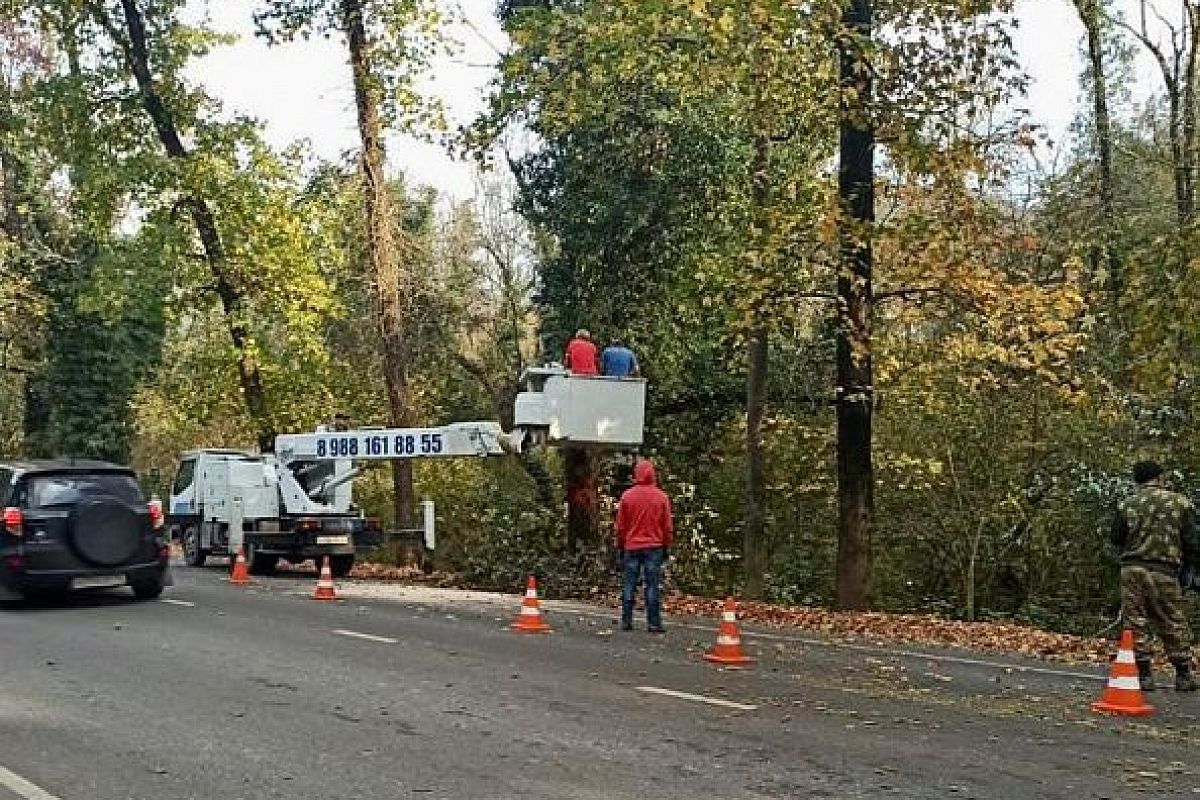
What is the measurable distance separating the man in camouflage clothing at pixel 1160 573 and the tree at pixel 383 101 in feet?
53.6

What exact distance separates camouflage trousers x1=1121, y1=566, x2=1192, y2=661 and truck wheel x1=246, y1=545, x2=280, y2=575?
15.4m

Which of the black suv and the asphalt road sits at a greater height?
the black suv

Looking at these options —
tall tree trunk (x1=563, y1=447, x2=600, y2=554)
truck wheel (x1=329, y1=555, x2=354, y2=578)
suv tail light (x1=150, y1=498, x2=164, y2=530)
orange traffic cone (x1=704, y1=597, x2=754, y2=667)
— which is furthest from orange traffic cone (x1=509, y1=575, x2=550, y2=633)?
truck wheel (x1=329, y1=555, x2=354, y2=578)

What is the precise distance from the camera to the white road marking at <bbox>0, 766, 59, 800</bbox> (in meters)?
6.74

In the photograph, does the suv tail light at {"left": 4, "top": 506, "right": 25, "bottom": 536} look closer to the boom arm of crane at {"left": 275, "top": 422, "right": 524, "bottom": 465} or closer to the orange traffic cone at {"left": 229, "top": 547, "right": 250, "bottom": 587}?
the boom arm of crane at {"left": 275, "top": 422, "right": 524, "bottom": 465}

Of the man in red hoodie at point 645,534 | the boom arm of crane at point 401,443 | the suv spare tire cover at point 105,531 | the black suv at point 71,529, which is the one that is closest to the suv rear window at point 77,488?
the black suv at point 71,529

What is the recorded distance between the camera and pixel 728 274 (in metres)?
18.3

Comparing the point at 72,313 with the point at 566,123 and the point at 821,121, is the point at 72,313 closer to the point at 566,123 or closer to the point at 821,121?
the point at 566,123

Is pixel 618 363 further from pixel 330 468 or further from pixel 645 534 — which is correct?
pixel 330 468

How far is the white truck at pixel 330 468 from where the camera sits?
14.4m

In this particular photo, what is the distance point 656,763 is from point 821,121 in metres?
11.2

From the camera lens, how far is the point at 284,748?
790 centimetres

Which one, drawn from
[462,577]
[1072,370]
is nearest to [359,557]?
[462,577]

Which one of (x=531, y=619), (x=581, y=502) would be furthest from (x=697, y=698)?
(x=581, y=502)
